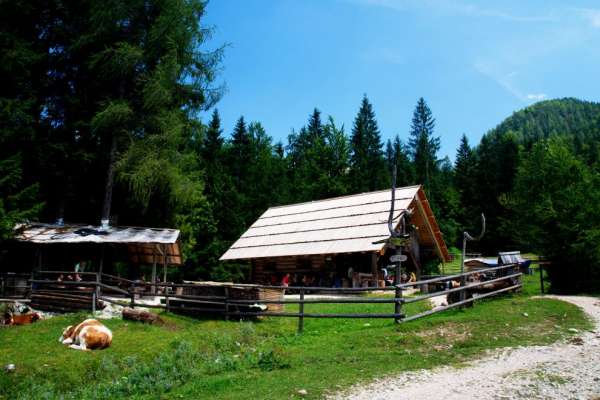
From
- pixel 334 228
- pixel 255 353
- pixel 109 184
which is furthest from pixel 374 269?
pixel 109 184

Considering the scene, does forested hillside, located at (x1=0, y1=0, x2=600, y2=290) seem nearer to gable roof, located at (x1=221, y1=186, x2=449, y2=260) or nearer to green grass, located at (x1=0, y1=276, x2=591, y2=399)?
gable roof, located at (x1=221, y1=186, x2=449, y2=260)

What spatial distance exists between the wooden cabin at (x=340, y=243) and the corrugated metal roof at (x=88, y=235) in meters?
6.00

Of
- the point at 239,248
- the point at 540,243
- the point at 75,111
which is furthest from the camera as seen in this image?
the point at 239,248

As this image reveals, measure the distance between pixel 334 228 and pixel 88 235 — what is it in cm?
1080

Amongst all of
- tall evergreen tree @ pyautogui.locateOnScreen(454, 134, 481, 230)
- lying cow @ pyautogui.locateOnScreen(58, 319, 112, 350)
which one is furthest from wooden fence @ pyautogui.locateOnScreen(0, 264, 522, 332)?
tall evergreen tree @ pyautogui.locateOnScreen(454, 134, 481, 230)

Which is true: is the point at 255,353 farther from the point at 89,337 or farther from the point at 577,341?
the point at 577,341

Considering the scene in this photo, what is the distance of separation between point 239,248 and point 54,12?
15.1m

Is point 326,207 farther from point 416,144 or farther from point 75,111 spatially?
point 416,144

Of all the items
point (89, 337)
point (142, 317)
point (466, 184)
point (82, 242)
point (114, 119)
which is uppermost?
point (466, 184)

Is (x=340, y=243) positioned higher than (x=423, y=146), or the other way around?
(x=423, y=146)

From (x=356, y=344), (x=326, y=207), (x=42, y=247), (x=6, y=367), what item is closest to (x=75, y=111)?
(x=42, y=247)

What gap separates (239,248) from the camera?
27047 mm

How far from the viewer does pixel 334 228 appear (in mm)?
24203

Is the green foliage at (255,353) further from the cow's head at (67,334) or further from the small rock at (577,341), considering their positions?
the small rock at (577,341)
